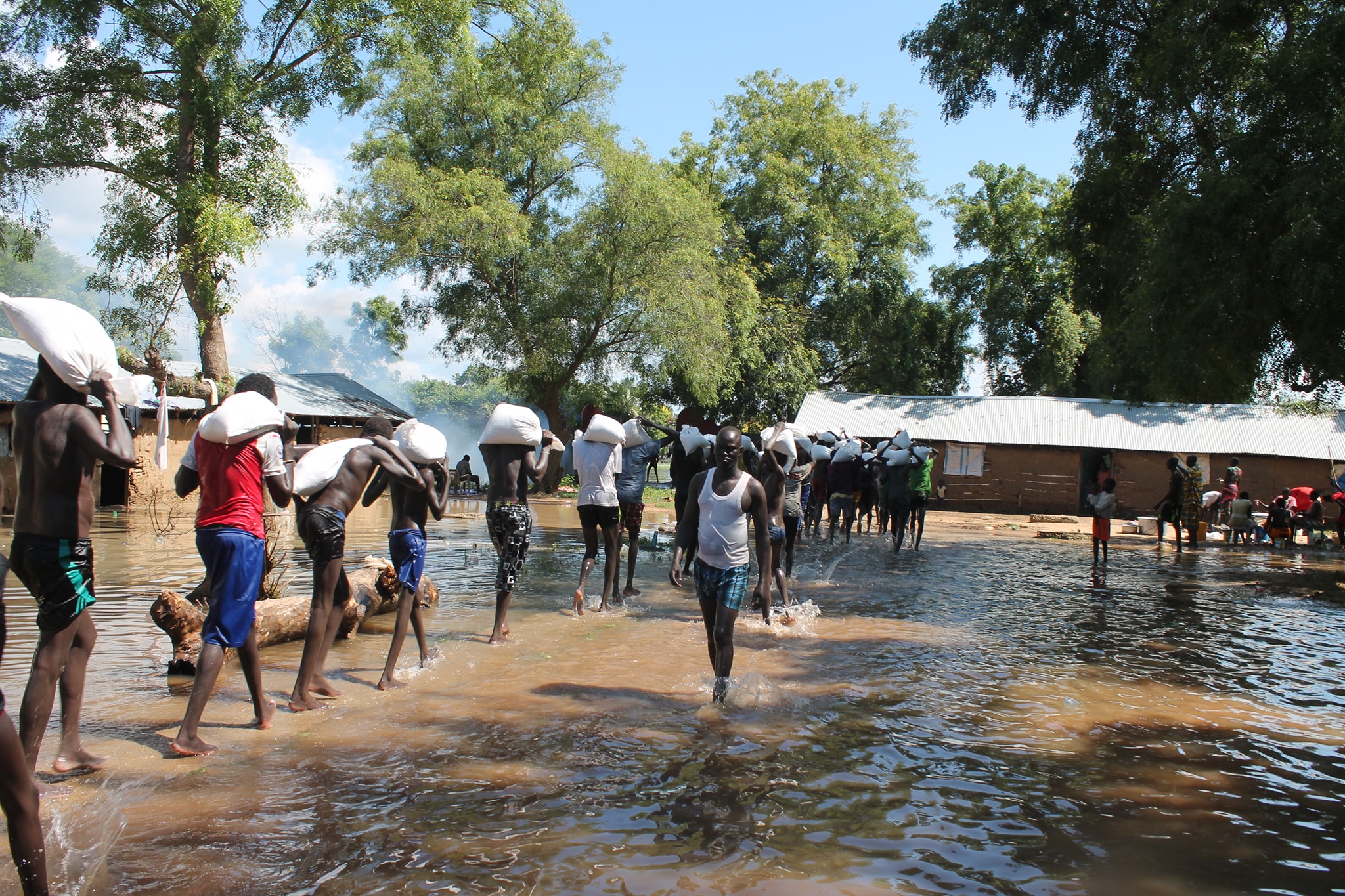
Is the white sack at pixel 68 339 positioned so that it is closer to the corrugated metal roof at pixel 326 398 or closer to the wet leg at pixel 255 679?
the wet leg at pixel 255 679

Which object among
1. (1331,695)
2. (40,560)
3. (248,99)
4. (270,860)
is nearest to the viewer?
(270,860)

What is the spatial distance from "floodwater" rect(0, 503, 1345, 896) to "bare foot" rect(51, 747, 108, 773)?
0.06 m

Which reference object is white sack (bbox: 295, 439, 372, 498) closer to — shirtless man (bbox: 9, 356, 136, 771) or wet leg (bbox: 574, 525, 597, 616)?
shirtless man (bbox: 9, 356, 136, 771)

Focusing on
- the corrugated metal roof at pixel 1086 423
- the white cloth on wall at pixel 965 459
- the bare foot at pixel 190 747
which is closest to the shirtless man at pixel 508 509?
the bare foot at pixel 190 747

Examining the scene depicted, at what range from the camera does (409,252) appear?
2509 cm

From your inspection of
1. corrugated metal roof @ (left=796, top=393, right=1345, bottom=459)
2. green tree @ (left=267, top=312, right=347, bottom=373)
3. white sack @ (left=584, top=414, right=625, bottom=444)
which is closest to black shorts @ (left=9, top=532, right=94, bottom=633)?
white sack @ (left=584, top=414, right=625, bottom=444)

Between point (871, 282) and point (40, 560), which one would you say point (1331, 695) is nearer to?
point (40, 560)

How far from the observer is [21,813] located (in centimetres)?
287

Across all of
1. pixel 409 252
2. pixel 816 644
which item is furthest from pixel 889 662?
pixel 409 252

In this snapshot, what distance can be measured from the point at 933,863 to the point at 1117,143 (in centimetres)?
1651

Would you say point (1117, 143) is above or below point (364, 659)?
above

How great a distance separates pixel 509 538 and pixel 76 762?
3426mm

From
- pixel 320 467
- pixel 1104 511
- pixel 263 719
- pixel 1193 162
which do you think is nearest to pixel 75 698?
pixel 263 719

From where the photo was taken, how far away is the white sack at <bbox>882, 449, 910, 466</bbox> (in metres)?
14.9
